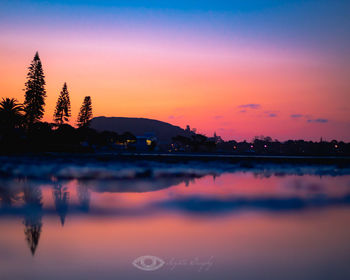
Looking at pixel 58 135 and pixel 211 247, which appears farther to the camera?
pixel 58 135

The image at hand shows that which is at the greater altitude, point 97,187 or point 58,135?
point 58,135

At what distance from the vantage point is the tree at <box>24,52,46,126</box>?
203 ft

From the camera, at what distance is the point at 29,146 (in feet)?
164

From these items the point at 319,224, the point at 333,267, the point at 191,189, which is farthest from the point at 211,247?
the point at 191,189

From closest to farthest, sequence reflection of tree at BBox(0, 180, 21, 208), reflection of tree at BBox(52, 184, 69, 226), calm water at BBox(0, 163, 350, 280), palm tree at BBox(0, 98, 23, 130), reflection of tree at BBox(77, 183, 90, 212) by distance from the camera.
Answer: calm water at BBox(0, 163, 350, 280) < reflection of tree at BBox(52, 184, 69, 226) < reflection of tree at BBox(77, 183, 90, 212) < reflection of tree at BBox(0, 180, 21, 208) < palm tree at BBox(0, 98, 23, 130)

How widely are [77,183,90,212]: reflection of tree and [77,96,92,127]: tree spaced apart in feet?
240

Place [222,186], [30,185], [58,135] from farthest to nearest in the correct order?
[58,135], [222,186], [30,185]

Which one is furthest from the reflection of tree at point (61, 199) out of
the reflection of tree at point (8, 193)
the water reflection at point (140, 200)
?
the reflection of tree at point (8, 193)

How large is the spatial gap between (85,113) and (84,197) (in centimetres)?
7780

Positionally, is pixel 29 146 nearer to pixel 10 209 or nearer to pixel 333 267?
pixel 10 209

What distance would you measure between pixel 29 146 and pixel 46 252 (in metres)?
47.6

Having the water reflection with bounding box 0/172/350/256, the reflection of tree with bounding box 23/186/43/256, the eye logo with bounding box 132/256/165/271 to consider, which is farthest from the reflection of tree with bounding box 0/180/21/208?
the eye logo with bounding box 132/256/165/271

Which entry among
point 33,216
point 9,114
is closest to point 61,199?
point 33,216

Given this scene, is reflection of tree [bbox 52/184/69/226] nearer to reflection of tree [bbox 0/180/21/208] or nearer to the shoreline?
reflection of tree [bbox 0/180/21/208]
